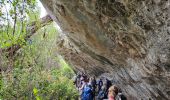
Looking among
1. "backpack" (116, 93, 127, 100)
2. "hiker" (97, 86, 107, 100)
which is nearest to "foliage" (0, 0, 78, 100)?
"hiker" (97, 86, 107, 100)

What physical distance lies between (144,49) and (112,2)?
1376 millimetres

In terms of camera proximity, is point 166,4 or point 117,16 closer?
point 166,4

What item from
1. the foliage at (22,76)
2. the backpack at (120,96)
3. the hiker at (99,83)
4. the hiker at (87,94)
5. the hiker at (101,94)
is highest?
the foliage at (22,76)

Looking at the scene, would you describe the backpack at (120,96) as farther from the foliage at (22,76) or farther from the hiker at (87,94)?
the foliage at (22,76)

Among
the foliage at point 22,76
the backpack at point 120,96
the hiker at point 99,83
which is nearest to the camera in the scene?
the foliage at point 22,76

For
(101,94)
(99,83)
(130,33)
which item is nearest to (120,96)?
(101,94)

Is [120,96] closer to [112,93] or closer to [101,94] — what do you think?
[112,93]

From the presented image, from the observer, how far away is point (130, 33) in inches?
252

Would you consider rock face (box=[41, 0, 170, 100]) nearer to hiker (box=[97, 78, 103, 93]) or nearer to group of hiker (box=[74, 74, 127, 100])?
group of hiker (box=[74, 74, 127, 100])

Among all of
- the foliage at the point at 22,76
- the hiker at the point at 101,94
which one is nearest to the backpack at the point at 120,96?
the hiker at the point at 101,94

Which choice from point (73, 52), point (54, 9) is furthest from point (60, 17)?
point (73, 52)

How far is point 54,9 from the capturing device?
7543 mm

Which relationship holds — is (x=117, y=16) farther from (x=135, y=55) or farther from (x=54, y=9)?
(x=54, y=9)

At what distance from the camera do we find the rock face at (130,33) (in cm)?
558
